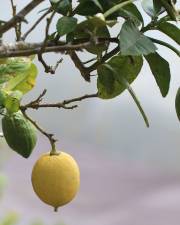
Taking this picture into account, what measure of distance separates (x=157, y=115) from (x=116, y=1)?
1.15 metres

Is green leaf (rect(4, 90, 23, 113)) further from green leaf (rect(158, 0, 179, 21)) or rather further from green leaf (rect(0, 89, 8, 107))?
green leaf (rect(158, 0, 179, 21))

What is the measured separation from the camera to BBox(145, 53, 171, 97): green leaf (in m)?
0.64

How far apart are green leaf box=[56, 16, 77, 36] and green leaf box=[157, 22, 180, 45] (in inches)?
4.6

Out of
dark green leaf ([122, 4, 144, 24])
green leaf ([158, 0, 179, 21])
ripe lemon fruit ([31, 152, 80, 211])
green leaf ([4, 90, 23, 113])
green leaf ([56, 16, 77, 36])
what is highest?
dark green leaf ([122, 4, 144, 24])

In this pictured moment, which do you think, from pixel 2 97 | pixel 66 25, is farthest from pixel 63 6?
pixel 2 97

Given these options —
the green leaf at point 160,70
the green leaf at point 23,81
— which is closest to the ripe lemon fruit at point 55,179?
the green leaf at point 23,81

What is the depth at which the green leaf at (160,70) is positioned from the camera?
2.09 feet

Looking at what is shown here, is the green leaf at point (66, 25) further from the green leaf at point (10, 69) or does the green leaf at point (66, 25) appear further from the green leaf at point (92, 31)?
the green leaf at point (10, 69)

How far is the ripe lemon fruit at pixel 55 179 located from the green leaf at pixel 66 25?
28cm

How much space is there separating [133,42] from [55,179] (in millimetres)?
296

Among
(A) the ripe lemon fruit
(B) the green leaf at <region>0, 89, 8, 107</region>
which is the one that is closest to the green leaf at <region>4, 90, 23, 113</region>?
(B) the green leaf at <region>0, 89, 8, 107</region>

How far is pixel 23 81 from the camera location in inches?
32.2

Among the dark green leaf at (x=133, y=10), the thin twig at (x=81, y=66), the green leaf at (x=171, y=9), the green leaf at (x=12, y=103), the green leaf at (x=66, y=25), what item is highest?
the dark green leaf at (x=133, y=10)

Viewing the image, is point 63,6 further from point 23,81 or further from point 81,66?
point 23,81
